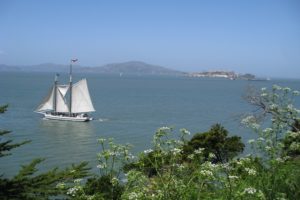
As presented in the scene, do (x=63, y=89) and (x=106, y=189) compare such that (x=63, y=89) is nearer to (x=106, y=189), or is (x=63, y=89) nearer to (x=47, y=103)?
(x=47, y=103)

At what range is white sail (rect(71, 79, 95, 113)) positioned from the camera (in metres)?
48.4

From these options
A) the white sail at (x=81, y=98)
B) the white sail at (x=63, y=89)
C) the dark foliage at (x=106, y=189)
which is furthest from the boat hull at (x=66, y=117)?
the dark foliage at (x=106, y=189)

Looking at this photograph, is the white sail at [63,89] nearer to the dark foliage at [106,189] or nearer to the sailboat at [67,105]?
the sailboat at [67,105]

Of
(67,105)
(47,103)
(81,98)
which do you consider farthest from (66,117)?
(47,103)

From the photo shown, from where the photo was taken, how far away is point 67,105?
50625 mm

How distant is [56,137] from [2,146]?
2755cm

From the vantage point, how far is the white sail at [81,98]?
48406mm

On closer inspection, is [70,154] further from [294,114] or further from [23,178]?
[294,114]

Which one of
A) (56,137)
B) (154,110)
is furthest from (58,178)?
(154,110)

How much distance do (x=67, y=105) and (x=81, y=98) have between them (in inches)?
104

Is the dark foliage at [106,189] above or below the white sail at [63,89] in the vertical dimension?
above

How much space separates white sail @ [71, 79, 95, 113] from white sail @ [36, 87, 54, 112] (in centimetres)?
248

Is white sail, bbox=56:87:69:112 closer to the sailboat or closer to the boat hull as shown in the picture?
the sailboat

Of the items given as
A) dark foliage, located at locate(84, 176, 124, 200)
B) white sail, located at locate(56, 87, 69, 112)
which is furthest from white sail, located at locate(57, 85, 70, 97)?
dark foliage, located at locate(84, 176, 124, 200)
